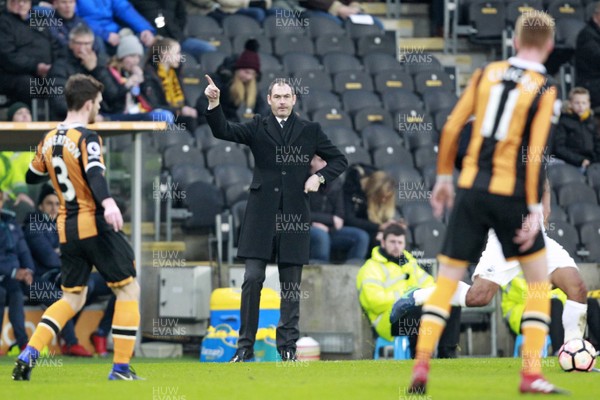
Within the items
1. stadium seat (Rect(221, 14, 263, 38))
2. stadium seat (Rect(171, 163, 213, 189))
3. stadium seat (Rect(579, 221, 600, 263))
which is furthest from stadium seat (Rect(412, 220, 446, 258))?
stadium seat (Rect(221, 14, 263, 38))

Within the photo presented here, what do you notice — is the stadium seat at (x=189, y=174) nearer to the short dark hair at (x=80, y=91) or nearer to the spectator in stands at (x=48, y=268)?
the spectator in stands at (x=48, y=268)

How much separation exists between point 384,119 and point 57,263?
19.0 feet

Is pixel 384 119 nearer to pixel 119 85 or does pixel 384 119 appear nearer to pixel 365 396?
pixel 119 85

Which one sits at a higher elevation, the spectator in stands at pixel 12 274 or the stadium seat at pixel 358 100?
the stadium seat at pixel 358 100

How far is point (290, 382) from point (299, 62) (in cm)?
1145

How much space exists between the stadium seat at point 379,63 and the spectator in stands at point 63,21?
197 inches

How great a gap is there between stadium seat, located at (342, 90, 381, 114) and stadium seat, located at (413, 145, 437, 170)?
1190 millimetres

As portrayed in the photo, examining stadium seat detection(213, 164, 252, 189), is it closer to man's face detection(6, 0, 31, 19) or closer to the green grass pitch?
man's face detection(6, 0, 31, 19)

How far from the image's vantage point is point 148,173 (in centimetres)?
1568

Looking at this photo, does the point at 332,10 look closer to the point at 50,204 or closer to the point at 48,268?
the point at 50,204

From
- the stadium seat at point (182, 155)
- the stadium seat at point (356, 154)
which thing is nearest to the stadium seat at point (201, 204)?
the stadium seat at point (182, 155)

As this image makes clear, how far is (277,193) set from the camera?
452 inches

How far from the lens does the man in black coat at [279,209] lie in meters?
11.3

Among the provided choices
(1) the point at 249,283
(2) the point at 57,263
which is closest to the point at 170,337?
(2) the point at 57,263
